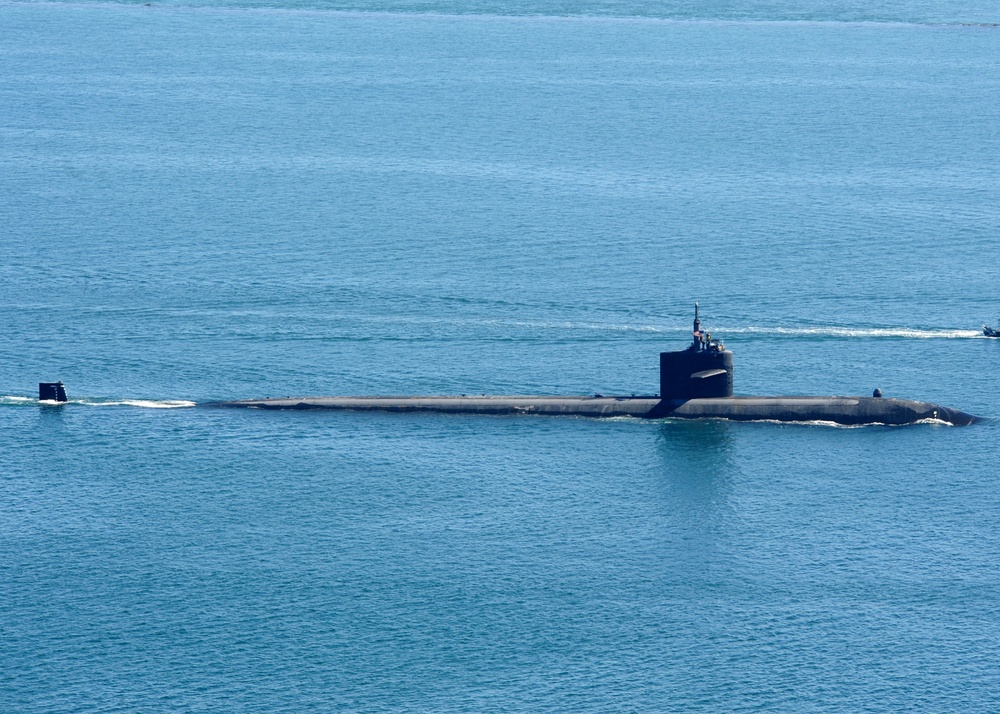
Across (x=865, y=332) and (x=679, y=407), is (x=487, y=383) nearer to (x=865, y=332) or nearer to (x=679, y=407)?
(x=679, y=407)

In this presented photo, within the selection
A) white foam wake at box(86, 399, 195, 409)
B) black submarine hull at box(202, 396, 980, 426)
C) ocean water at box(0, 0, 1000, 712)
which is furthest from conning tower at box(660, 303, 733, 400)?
white foam wake at box(86, 399, 195, 409)

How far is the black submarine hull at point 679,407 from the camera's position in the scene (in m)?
79.9

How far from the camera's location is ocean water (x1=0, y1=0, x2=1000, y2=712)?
59188 millimetres

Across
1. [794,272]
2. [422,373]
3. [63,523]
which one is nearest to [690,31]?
[794,272]

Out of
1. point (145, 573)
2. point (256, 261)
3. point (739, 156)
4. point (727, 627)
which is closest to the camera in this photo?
point (727, 627)

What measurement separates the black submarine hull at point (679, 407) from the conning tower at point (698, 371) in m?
0.41

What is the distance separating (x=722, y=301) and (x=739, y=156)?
42.7 m

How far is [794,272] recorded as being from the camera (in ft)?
349

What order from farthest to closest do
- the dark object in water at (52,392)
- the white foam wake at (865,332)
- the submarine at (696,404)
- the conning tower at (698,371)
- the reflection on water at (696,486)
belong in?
the white foam wake at (865,332) < the dark object in water at (52,392) < the submarine at (696,404) < the conning tower at (698,371) < the reflection on water at (696,486)

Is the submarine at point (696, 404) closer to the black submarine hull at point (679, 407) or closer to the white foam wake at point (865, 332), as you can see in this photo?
the black submarine hull at point (679, 407)

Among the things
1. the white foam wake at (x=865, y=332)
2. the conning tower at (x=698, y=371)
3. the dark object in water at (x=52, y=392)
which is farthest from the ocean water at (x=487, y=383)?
the conning tower at (x=698, y=371)

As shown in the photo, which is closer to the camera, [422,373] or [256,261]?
[422,373]

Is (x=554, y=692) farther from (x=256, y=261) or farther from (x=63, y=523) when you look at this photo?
(x=256, y=261)

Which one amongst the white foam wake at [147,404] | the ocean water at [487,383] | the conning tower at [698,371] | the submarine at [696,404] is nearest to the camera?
the ocean water at [487,383]
